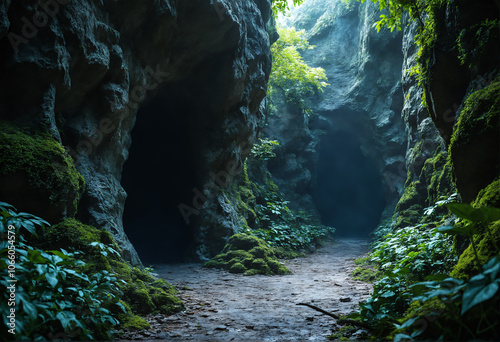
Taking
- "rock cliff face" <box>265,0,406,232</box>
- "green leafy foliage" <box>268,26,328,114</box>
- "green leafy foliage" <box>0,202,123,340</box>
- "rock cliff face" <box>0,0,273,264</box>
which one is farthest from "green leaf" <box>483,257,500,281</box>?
"rock cliff face" <box>265,0,406,232</box>

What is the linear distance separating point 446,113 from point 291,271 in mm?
5662

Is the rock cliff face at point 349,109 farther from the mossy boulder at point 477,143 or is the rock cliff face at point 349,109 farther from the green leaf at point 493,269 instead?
the green leaf at point 493,269

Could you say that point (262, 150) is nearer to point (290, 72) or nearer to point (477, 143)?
point (290, 72)

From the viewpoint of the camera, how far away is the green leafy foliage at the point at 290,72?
17234 millimetres

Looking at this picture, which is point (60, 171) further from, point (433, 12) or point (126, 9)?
point (433, 12)

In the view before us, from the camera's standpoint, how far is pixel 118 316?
3.60 meters

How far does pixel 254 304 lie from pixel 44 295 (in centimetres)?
322

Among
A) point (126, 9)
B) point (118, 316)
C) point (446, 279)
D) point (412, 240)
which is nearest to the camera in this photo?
point (446, 279)

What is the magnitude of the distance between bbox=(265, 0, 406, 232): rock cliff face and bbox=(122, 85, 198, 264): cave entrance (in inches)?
337

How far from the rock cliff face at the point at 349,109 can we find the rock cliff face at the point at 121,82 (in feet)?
27.0

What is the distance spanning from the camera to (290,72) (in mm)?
18172

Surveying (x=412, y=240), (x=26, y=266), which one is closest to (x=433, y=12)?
(x=412, y=240)

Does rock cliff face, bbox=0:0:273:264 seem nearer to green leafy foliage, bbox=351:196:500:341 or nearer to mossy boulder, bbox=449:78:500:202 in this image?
green leafy foliage, bbox=351:196:500:341

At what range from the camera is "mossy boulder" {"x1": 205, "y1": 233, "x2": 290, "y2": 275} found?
8258mm
